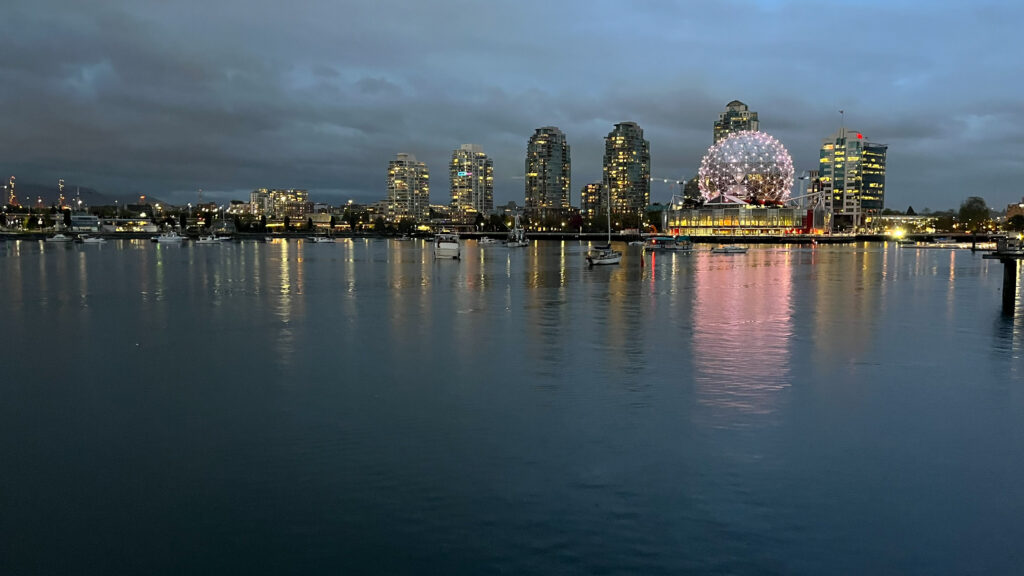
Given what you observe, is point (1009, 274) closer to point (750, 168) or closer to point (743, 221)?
point (750, 168)

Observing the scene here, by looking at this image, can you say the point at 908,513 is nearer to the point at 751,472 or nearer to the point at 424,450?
the point at 751,472

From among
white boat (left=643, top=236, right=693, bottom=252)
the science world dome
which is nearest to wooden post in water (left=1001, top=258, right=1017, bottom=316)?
white boat (left=643, top=236, right=693, bottom=252)

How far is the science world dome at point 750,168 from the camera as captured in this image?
160m

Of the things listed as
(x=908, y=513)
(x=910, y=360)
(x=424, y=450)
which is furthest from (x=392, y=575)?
(x=910, y=360)

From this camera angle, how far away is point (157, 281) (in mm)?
49188

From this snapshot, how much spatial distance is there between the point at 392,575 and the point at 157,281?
47056 mm

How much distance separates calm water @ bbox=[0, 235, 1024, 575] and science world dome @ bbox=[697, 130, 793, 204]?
141 meters

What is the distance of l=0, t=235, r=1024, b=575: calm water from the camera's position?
8.59 metres

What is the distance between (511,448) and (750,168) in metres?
161

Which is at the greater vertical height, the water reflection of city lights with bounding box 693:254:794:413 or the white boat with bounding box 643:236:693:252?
the white boat with bounding box 643:236:693:252

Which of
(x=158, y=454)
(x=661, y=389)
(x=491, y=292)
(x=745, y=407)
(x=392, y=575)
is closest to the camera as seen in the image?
A: (x=392, y=575)

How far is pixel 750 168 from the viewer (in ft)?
530

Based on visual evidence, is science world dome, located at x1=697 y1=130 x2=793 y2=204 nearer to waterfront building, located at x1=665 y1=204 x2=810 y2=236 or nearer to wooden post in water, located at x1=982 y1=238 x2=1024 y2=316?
waterfront building, located at x1=665 y1=204 x2=810 y2=236

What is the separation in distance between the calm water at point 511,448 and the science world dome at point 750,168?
141044mm
